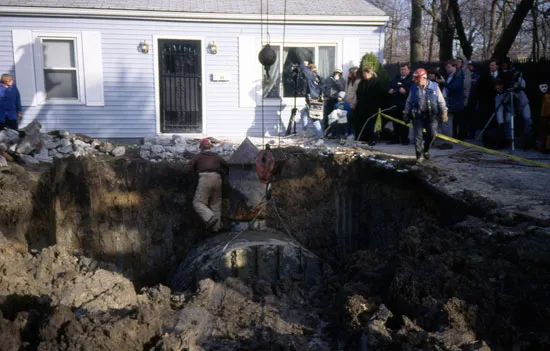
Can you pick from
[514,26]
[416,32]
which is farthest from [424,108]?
[416,32]

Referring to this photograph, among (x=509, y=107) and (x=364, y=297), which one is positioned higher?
(x=509, y=107)

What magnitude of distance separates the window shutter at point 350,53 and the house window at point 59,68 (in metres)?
6.53

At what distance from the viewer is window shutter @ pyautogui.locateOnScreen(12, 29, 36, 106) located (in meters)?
11.7

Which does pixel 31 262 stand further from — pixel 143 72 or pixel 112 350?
pixel 143 72

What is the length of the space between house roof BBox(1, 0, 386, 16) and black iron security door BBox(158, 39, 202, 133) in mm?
867

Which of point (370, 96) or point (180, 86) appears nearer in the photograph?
point (370, 96)

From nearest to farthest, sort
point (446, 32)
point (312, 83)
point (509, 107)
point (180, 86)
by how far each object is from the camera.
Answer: point (509, 107) → point (312, 83) → point (180, 86) → point (446, 32)

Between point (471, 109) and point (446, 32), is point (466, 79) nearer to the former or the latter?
point (471, 109)

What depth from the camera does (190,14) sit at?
476 inches

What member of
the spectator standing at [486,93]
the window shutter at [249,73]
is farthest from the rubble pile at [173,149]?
the spectator standing at [486,93]

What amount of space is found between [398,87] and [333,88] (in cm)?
164

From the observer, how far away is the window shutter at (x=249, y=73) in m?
12.5

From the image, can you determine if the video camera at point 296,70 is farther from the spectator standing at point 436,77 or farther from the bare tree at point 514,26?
the bare tree at point 514,26

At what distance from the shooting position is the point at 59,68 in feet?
39.5
